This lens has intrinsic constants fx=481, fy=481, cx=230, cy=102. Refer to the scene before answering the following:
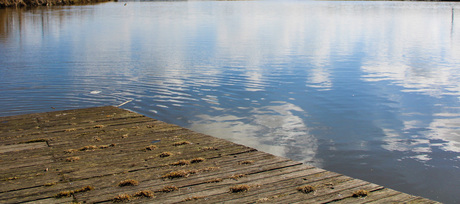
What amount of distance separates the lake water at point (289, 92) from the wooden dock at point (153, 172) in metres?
2.13

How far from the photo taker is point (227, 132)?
39.0 feet

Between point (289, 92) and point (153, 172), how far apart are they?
9.64 m

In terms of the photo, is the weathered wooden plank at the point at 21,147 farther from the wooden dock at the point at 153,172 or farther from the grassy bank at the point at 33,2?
the grassy bank at the point at 33,2

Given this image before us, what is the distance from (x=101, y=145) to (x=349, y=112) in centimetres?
768

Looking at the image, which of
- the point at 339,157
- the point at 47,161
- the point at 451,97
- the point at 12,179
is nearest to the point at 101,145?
the point at 47,161

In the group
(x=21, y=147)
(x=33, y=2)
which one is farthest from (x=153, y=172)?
(x=33, y=2)

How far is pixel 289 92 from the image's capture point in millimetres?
16422

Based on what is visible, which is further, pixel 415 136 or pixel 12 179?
pixel 415 136

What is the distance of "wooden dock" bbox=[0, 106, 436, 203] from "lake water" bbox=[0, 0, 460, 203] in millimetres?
2132

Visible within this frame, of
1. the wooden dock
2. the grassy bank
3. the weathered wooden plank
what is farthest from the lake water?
the grassy bank

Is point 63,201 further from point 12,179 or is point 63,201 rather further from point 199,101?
point 199,101

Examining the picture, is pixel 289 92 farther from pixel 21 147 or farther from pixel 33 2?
pixel 33 2

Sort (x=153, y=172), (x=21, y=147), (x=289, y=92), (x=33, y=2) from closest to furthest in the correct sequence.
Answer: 1. (x=153, y=172)
2. (x=21, y=147)
3. (x=289, y=92)
4. (x=33, y=2)

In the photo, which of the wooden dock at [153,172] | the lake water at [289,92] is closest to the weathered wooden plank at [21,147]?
the wooden dock at [153,172]
